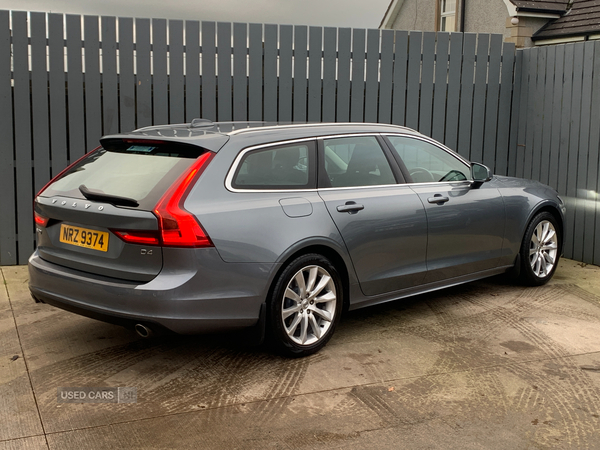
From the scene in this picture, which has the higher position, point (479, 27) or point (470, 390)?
point (479, 27)

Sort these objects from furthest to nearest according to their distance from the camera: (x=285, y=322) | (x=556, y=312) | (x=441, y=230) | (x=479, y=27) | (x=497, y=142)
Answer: (x=479, y=27)
(x=497, y=142)
(x=556, y=312)
(x=441, y=230)
(x=285, y=322)

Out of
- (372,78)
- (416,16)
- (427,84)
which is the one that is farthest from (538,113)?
(416,16)

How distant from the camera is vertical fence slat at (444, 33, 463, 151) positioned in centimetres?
868

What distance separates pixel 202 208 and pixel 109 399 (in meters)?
1.26

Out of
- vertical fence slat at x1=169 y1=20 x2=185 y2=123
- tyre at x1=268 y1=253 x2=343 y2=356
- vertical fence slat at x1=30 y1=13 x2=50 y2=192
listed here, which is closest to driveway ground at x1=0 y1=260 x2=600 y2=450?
tyre at x1=268 y1=253 x2=343 y2=356

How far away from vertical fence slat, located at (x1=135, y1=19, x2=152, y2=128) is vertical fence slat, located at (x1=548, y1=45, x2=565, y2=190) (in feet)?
16.3

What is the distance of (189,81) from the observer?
772 cm

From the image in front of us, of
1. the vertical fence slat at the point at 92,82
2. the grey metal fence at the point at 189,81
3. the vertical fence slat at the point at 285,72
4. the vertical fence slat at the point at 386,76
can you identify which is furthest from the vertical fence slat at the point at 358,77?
the vertical fence slat at the point at 92,82

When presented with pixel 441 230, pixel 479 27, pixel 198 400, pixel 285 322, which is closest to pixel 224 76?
pixel 441 230

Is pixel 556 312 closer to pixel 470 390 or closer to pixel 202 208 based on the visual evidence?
pixel 470 390

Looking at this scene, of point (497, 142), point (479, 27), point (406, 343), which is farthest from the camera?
point (479, 27)

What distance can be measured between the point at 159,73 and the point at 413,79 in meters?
3.17

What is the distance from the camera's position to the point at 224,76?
7.81m

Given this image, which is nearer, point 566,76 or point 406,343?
point 406,343
